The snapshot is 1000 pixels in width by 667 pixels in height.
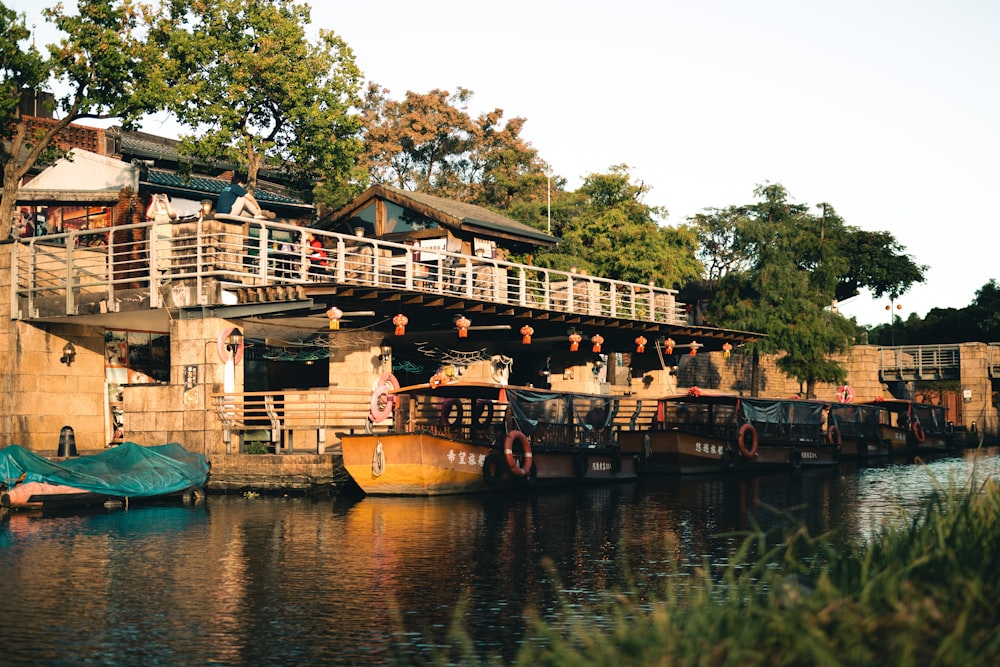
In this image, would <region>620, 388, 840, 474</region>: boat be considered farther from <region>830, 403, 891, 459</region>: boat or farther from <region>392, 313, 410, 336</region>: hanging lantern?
<region>392, 313, 410, 336</region>: hanging lantern

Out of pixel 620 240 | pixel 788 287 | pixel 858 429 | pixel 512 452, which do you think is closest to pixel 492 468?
pixel 512 452

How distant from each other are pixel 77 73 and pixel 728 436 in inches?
877

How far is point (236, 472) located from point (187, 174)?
19.8 metres

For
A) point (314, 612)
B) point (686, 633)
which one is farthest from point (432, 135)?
point (686, 633)

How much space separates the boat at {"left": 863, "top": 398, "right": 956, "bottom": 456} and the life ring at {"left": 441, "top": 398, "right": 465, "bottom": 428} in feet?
70.4

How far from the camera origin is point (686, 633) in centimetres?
630

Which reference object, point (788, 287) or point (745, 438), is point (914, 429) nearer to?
point (788, 287)

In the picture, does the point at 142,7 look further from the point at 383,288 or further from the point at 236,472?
the point at 236,472

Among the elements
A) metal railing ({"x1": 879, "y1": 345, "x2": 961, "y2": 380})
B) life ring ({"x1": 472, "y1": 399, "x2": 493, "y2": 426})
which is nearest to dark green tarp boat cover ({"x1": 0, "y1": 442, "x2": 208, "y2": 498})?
life ring ({"x1": 472, "y1": 399, "x2": 493, "y2": 426})

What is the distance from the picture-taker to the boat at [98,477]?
22609 mm

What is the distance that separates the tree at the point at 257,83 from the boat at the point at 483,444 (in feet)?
51.2

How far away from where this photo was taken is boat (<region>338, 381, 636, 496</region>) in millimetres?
24328

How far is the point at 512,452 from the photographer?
1027 inches

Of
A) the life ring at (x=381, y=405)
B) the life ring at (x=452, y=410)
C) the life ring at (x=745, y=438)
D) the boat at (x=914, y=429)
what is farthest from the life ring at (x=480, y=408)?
the boat at (x=914, y=429)
